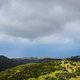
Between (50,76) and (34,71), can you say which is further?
(34,71)

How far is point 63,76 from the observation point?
124m

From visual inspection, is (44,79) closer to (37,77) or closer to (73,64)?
(37,77)

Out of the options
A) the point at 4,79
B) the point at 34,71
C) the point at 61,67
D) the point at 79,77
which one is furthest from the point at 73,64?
the point at 4,79

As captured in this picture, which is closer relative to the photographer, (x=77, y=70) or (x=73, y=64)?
(x=77, y=70)

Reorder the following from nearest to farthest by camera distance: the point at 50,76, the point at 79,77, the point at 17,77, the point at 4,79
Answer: the point at 79,77, the point at 50,76, the point at 17,77, the point at 4,79

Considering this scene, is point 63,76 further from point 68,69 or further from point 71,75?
point 68,69

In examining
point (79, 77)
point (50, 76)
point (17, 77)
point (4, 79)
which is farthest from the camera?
point (4, 79)

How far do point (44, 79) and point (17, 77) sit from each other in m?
25.2

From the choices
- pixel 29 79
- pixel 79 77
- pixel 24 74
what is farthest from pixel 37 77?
pixel 79 77

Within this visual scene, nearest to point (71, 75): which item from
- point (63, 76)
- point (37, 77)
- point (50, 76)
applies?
point (63, 76)

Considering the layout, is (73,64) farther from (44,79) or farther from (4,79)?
(4,79)

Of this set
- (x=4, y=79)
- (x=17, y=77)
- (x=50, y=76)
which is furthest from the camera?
(x=4, y=79)

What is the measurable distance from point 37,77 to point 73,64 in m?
33.7

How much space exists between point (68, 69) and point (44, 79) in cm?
2672
